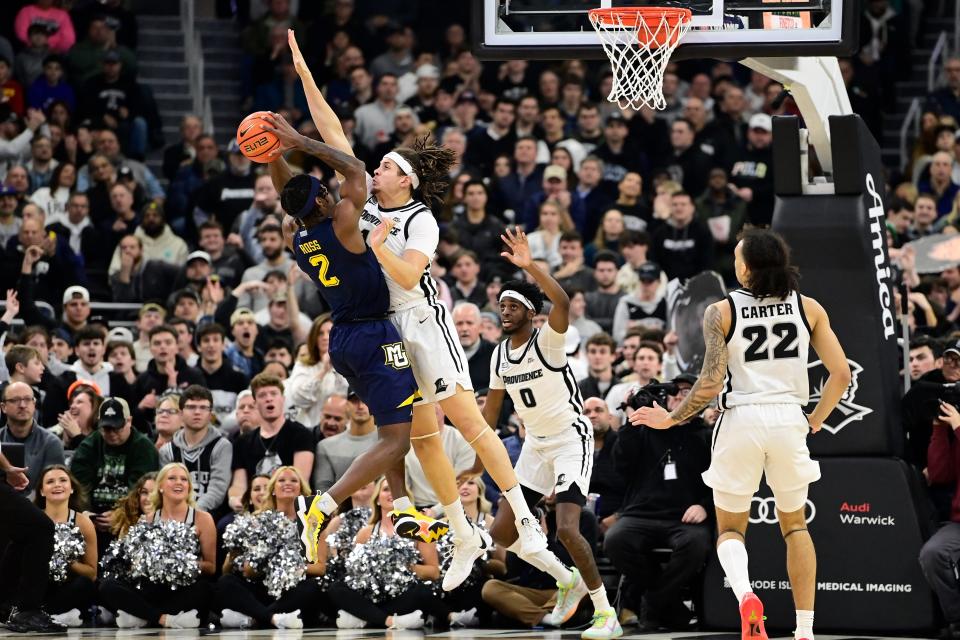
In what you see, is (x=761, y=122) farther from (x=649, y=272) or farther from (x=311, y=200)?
(x=311, y=200)

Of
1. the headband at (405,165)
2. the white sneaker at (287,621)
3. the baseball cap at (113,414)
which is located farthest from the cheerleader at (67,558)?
the headband at (405,165)

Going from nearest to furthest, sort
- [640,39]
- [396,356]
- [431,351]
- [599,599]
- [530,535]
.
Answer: [396,356] < [431,351] < [530,535] < [640,39] < [599,599]

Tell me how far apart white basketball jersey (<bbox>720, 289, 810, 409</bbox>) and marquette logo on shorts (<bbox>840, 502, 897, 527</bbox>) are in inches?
68.7

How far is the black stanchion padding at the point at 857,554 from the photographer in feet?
35.5

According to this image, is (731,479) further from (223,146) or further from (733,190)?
(223,146)

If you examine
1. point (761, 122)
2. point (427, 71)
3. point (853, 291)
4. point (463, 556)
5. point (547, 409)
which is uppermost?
point (427, 71)

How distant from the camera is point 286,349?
1473 cm

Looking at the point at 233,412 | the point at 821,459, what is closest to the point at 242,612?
the point at 233,412

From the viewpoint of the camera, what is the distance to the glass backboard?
10039mm

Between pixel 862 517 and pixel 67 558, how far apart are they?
6.01 metres

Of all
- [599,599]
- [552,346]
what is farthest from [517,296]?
[599,599]

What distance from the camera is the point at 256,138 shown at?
353 inches

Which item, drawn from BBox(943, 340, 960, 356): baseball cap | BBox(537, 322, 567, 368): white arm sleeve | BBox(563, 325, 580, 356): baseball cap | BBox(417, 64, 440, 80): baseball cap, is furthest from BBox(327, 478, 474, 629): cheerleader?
BBox(417, 64, 440, 80): baseball cap

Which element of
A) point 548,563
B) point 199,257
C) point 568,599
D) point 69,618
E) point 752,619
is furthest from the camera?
point 199,257
